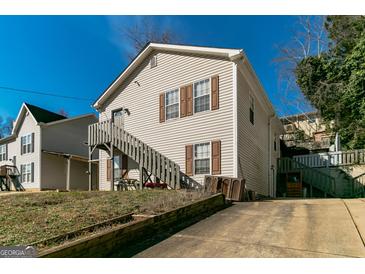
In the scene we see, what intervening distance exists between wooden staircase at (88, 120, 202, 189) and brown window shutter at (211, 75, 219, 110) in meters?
2.90

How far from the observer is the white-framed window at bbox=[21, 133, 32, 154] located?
25297 mm

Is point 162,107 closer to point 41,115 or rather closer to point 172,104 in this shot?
point 172,104

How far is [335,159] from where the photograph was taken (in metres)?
19.6

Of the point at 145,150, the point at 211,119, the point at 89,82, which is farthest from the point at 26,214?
the point at 89,82

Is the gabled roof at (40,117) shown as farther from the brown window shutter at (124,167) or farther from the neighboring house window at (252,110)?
the neighboring house window at (252,110)

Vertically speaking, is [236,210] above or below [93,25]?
below

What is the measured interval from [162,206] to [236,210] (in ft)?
7.61

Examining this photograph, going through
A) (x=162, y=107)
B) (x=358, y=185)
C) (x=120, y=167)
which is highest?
(x=162, y=107)

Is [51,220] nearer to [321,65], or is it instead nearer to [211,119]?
[211,119]

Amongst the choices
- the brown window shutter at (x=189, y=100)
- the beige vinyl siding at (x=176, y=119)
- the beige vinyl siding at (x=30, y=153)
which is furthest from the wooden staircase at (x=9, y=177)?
the brown window shutter at (x=189, y=100)

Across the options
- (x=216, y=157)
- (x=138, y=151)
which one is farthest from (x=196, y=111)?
(x=138, y=151)

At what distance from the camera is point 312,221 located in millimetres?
7211

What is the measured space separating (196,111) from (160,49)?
4018mm

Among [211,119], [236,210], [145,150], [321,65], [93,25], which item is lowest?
[236,210]
